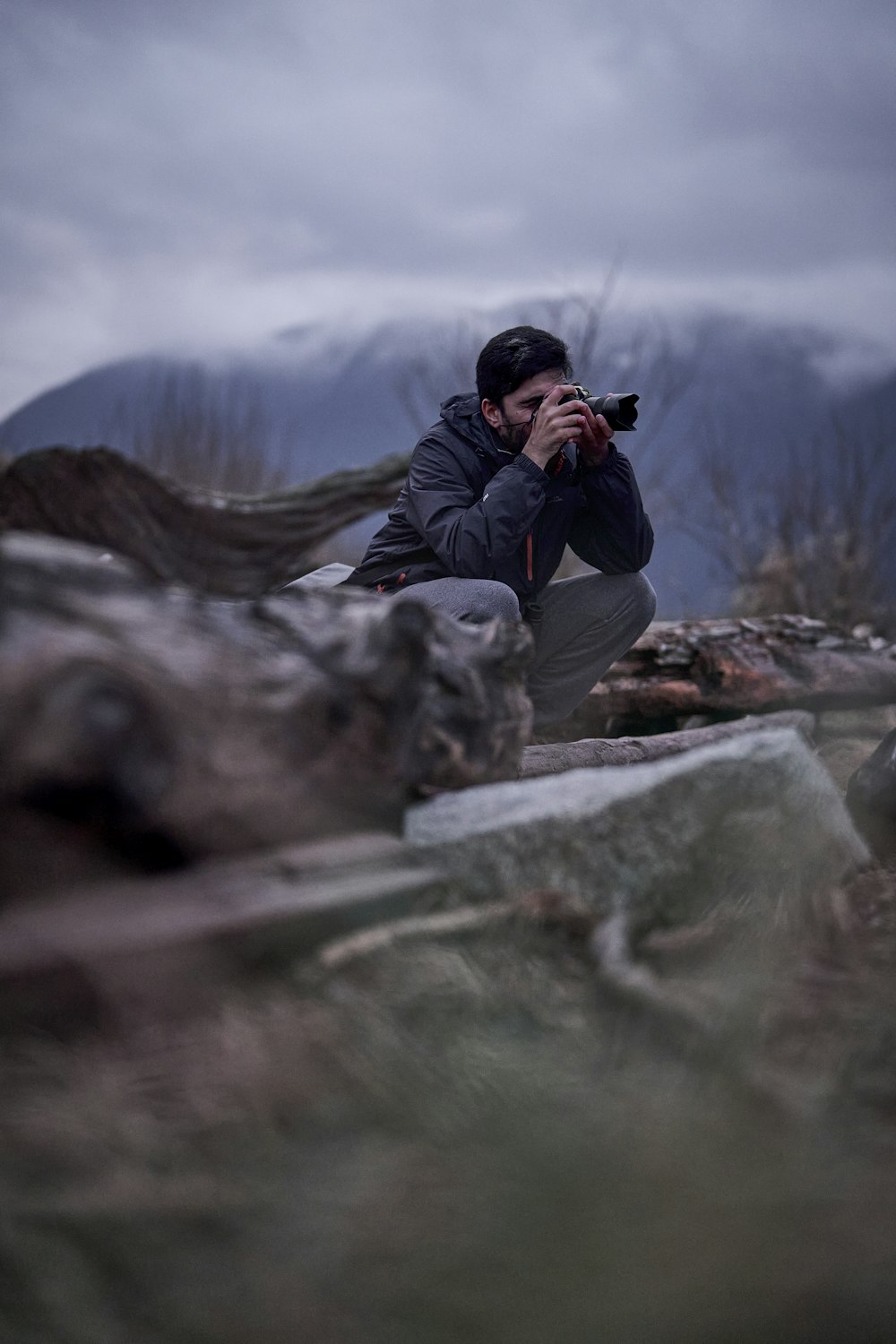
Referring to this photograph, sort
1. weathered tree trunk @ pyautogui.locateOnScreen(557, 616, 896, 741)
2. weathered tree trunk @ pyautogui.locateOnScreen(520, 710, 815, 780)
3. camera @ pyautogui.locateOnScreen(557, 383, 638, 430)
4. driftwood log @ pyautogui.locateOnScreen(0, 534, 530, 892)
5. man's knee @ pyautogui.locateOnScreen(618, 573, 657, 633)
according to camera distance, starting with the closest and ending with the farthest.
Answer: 1. driftwood log @ pyautogui.locateOnScreen(0, 534, 530, 892)
2. camera @ pyautogui.locateOnScreen(557, 383, 638, 430)
3. weathered tree trunk @ pyautogui.locateOnScreen(520, 710, 815, 780)
4. man's knee @ pyautogui.locateOnScreen(618, 573, 657, 633)
5. weathered tree trunk @ pyautogui.locateOnScreen(557, 616, 896, 741)

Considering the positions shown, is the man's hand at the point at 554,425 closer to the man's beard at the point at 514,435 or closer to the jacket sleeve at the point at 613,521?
the man's beard at the point at 514,435

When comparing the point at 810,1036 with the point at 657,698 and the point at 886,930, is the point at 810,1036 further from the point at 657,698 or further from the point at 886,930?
the point at 657,698

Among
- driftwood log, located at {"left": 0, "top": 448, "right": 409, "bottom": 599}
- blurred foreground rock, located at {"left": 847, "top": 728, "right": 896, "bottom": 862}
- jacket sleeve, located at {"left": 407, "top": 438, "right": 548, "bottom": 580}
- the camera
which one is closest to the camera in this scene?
blurred foreground rock, located at {"left": 847, "top": 728, "right": 896, "bottom": 862}

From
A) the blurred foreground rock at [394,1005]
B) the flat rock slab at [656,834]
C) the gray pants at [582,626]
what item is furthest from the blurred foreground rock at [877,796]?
the gray pants at [582,626]

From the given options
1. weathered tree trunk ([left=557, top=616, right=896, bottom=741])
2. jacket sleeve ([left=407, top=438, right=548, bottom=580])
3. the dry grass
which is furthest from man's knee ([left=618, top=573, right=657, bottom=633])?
the dry grass

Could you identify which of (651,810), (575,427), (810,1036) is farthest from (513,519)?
(810,1036)

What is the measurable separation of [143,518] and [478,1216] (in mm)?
4979

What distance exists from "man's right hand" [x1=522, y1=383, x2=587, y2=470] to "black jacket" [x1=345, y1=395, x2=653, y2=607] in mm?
45

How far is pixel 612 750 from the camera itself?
10.6 ft

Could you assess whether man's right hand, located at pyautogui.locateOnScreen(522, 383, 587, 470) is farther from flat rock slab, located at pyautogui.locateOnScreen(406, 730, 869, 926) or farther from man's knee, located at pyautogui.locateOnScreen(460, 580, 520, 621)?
flat rock slab, located at pyautogui.locateOnScreen(406, 730, 869, 926)

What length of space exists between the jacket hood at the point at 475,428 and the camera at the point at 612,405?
0.25m

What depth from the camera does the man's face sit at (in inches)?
119

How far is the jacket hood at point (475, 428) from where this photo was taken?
3.09 m

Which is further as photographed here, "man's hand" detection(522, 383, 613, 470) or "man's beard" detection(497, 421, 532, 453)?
"man's beard" detection(497, 421, 532, 453)
